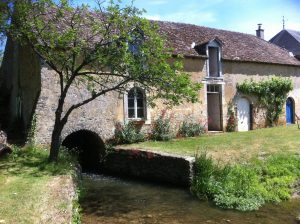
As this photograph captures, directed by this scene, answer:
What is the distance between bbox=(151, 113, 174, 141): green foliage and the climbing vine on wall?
6165 mm

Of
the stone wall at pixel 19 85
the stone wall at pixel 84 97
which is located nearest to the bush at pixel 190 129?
the stone wall at pixel 84 97

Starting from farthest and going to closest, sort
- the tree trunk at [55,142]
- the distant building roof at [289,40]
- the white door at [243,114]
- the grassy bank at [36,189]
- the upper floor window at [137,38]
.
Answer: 1. the distant building roof at [289,40]
2. the white door at [243,114]
3. the tree trunk at [55,142]
4. the upper floor window at [137,38]
5. the grassy bank at [36,189]

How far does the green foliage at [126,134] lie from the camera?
18.0 meters

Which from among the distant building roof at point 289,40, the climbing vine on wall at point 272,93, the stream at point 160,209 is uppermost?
the distant building roof at point 289,40

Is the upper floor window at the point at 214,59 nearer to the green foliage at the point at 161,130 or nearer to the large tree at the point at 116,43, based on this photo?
the green foliage at the point at 161,130

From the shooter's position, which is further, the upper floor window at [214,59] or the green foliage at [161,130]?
the upper floor window at [214,59]

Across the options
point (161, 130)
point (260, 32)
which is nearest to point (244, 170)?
point (161, 130)

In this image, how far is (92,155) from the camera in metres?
18.6

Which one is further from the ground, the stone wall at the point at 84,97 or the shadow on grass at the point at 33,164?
the stone wall at the point at 84,97

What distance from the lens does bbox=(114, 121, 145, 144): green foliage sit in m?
18.0

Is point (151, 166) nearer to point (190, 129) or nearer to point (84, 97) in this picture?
point (84, 97)

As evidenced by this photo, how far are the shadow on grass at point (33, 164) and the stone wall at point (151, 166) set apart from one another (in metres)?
2.48

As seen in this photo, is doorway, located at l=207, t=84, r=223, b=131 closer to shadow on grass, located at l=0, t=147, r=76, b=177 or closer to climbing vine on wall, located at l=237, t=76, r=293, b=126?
climbing vine on wall, located at l=237, t=76, r=293, b=126

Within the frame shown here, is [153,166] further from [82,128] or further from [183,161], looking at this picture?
[82,128]
